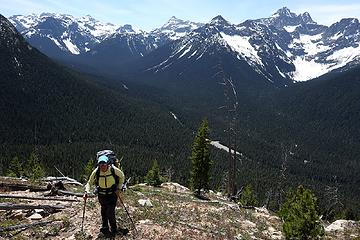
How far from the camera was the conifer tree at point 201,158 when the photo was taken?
5731 cm

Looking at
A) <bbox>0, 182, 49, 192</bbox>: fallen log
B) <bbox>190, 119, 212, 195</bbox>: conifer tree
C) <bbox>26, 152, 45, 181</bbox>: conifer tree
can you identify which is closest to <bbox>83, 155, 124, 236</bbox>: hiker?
<bbox>0, 182, 49, 192</bbox>: fallen log

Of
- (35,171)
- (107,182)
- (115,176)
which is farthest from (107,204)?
(35,171)

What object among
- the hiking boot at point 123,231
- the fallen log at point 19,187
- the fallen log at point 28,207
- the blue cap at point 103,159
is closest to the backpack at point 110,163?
the blue cap at point 103,159

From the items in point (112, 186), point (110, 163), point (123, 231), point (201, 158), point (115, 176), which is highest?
point (110, 163)

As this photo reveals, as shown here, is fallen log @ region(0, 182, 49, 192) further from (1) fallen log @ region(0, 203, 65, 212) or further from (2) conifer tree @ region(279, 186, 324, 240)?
(2) conifer tree @ region(279, 186, 324, 240)

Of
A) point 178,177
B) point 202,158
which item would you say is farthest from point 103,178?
point 178,177

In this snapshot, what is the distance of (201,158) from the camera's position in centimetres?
5881

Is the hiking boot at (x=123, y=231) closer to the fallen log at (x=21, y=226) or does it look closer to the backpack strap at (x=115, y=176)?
the backpack strap at (x=115, y=176)

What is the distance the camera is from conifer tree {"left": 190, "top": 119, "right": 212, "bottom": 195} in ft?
188

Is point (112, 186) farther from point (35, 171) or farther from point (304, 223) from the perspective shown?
point (35, 171)

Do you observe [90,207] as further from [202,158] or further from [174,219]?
[202,158]

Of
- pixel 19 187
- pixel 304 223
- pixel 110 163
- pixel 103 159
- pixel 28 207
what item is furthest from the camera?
pixel 19 187

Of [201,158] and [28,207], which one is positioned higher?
[201,158]

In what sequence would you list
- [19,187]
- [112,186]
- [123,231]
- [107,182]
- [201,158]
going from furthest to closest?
[201,158] < [19,187] < [123,231] < [112,186] < [107,182]
